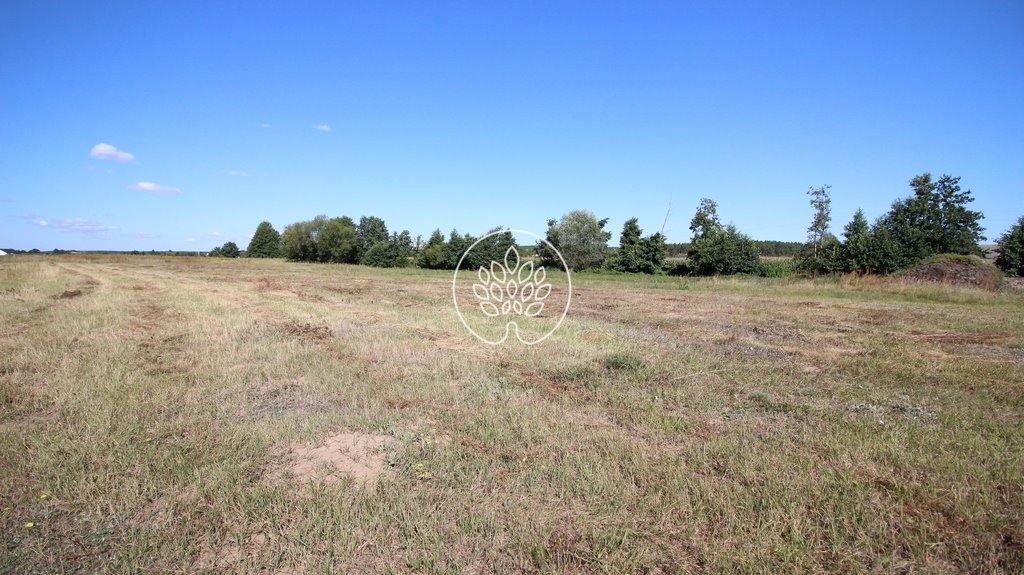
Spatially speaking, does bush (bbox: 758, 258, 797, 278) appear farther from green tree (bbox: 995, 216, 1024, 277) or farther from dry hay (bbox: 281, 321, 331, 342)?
dry hay (bbox: 281, 321, 331, 342)

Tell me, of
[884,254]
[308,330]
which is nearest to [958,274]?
[884,254]

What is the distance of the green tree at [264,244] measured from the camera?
9412 cm

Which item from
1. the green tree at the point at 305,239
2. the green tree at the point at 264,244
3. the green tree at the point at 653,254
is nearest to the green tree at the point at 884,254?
the green tree at the point at 653,254

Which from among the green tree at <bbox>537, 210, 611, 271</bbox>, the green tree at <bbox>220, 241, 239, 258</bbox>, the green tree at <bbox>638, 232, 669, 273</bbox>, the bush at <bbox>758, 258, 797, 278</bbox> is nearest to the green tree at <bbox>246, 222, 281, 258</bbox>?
the green tree at <bbox>220, 241, 239, 258</bbox>

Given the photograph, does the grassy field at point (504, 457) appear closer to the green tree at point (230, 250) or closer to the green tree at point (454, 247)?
the green tree at point (454, 247)

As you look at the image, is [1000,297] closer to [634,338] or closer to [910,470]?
[634,338]

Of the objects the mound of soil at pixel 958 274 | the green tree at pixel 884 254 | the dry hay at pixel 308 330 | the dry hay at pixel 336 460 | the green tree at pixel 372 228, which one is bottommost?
the dry hay at pixel 336 460

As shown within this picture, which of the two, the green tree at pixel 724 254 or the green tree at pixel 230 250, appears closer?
the green tree at pixel 724 254

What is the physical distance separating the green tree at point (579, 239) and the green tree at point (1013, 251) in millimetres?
31208

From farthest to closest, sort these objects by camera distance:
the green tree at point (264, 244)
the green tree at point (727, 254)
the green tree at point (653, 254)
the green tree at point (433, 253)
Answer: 1. the green tree at point (264, 244)
2. the green tree at point (433, 253)
3. the green tree at point (653, 254)
4. the green tree at point (727, 254)

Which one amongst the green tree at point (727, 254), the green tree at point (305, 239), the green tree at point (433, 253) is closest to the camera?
the green tree at point (727, 254)

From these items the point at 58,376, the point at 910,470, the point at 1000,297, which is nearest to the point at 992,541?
the point at 910,470

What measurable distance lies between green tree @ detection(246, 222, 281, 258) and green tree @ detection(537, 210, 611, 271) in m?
72.6

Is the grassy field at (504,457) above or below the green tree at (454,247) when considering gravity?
below
